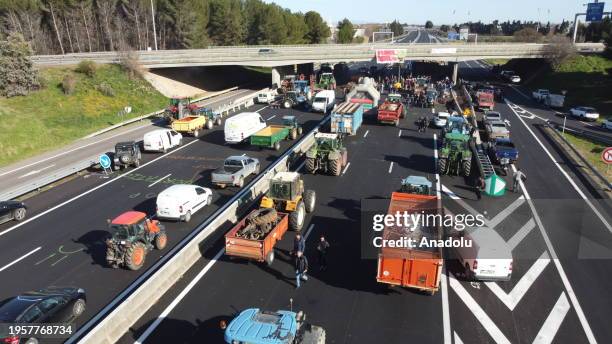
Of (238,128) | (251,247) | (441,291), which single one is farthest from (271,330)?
(238,128)

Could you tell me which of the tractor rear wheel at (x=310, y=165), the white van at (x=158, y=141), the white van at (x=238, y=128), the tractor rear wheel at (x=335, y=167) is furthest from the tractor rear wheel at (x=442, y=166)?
the white van at (x=158, y=141)

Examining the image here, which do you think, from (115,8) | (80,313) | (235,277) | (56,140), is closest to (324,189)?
(235,277)

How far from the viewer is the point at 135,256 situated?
57.4 feet

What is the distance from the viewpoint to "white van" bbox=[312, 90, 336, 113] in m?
48.0

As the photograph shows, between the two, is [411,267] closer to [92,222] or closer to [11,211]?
[92,222]

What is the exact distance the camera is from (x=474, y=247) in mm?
16703

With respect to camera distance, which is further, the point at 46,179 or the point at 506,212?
the point at 46,179

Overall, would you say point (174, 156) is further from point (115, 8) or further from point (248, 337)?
point (115, 8)

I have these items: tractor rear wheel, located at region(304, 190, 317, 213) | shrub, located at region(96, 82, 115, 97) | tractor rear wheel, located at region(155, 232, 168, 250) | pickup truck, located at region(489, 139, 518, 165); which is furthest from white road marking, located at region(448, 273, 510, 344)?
shrub, located at region(96, 82, 115, 97)

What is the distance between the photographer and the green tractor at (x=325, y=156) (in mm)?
28156

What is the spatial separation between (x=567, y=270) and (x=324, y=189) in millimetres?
13574

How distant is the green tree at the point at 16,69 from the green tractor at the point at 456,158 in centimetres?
4228

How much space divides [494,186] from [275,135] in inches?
643

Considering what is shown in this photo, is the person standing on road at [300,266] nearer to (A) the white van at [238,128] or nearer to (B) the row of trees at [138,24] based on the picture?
(A) the white van at [238,128]
